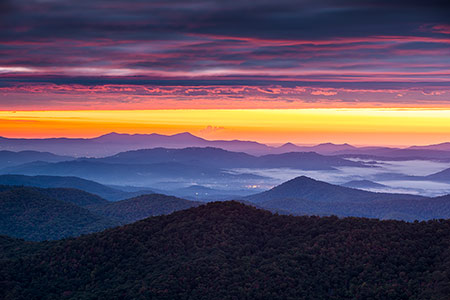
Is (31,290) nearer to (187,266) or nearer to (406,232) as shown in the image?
(187,266)

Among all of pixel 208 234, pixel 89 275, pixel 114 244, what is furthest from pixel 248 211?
pixel 89 275

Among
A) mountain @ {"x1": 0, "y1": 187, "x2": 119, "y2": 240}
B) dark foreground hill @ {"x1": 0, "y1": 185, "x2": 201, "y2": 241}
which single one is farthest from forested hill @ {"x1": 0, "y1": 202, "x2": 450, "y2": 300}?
mountain @ {"x1": 0, "y1": 187, "x2": 119, "y2": 240}

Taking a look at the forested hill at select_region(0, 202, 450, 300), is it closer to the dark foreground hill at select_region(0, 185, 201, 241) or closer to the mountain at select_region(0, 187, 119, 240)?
the dark foreground hill at select_region(0, 185, 201, 241)

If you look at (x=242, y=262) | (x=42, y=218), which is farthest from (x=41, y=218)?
(x=242, y=262)

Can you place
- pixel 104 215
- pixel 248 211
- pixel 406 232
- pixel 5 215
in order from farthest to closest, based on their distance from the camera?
pixel 104 215
pixel 5 215
pixel 248 211
pixel 406 232

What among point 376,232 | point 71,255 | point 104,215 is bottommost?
point 104,215

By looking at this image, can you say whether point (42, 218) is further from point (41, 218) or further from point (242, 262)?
point (242, 262)

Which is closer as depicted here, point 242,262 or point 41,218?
point 242,262
